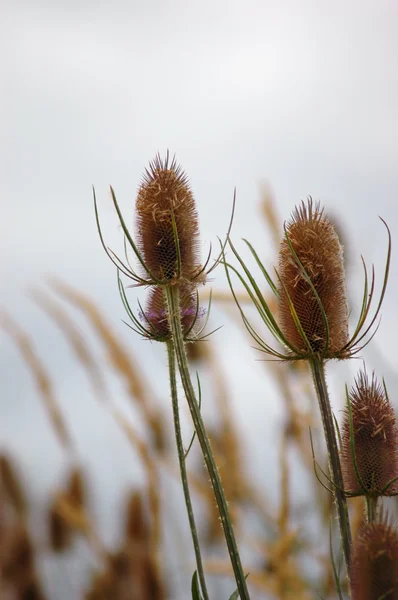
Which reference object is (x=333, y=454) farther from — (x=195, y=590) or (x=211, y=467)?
(x=195, y=590)

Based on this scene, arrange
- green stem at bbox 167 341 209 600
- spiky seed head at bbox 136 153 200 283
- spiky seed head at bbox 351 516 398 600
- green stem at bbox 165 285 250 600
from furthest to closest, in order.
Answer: spiky seed head at bbox 136 153 200 283 → green stem at bbox 167 341 209 600 → green stem at bbox 165 285 250 600 → spiky seed head at bbox 351 516 398 600

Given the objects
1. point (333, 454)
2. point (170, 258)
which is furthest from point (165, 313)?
point (333, 454)

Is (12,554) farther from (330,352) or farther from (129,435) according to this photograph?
(330,352)

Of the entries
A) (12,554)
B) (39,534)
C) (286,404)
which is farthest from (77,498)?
(286,404)

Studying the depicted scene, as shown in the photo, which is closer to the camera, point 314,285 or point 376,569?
point 376,569

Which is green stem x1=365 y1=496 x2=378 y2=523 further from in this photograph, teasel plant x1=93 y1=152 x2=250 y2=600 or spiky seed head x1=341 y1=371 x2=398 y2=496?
teasel plant x1=93 y1=152 x2=250 y2=600

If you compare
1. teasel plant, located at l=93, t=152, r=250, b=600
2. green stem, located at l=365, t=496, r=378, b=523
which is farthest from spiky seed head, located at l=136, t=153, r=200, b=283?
green stem, located at l=365, t=496, r=378, b=523
